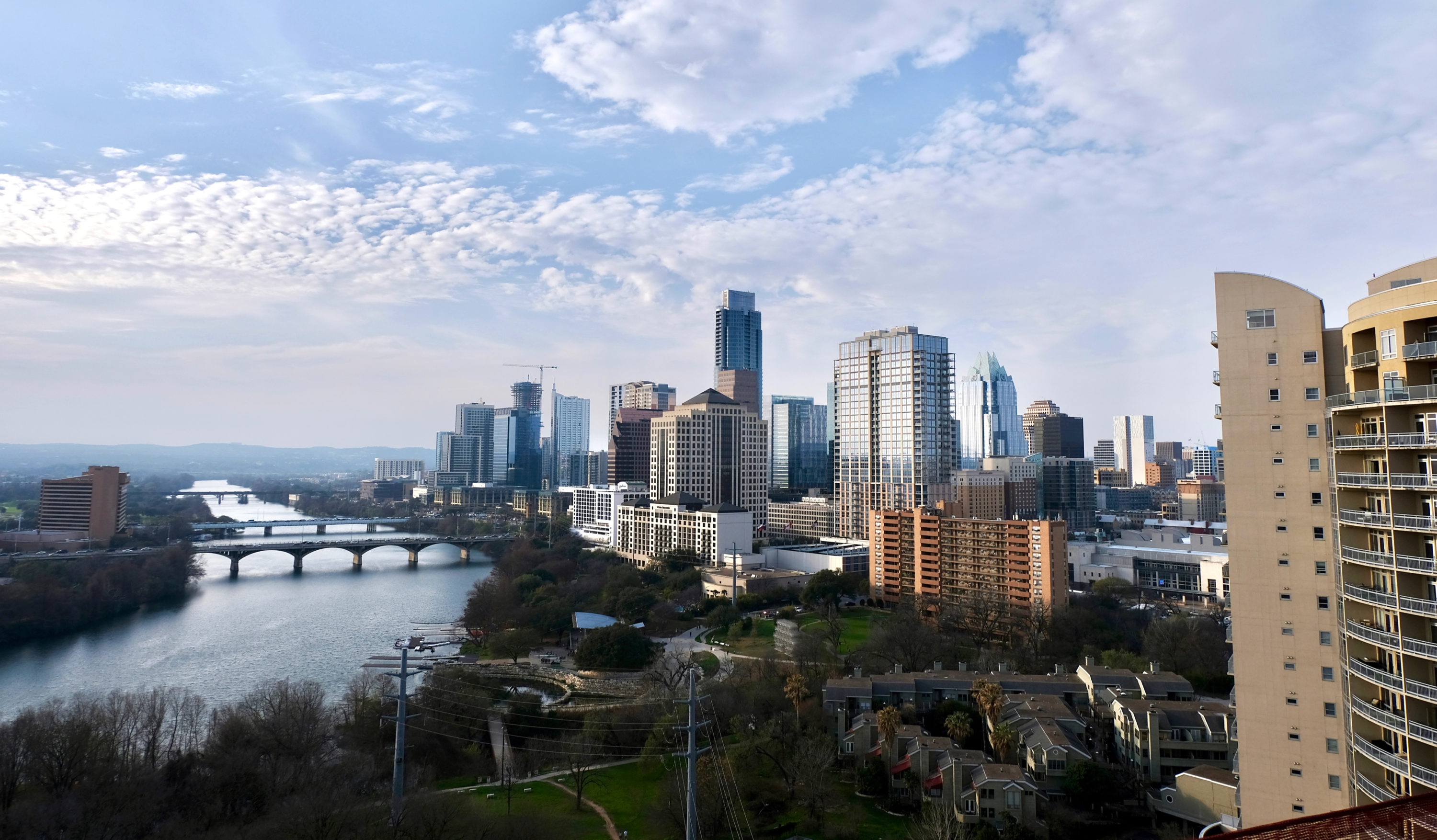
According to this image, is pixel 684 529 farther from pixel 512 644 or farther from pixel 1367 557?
pixel 1367 557

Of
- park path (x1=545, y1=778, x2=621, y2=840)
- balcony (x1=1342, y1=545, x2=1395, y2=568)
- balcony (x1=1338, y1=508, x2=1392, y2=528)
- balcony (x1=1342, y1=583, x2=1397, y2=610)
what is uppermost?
balcony (x1=1338, y1=508, x2=1392, y2=528)

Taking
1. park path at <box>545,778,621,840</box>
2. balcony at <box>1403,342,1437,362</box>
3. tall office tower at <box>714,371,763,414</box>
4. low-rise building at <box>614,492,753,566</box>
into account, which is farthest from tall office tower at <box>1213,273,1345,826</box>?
tall office tower at <box>714,371,763,414</box>

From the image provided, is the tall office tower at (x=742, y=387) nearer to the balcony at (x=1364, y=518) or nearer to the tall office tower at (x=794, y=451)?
the tall office tower at (x=794, y=451)

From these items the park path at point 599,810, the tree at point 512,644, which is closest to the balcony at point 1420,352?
the park path at point 599,810

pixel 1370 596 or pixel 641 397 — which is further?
pixel 641 397

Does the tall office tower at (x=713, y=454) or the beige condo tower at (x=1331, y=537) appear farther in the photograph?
the tall office tower at (x=713, y=454)

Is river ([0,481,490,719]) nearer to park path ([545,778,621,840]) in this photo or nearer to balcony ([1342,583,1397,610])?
park path ([545,778,621,840])

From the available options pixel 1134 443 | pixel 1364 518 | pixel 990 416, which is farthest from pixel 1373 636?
pixel 1134 443
